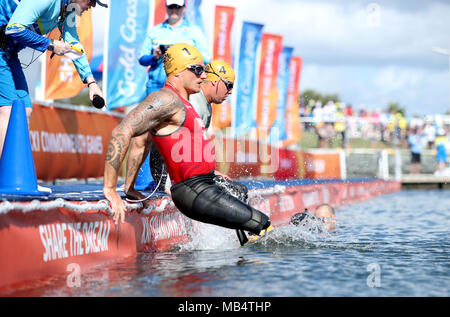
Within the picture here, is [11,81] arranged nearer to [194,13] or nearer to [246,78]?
[194,13]

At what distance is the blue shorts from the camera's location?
532 centimetres

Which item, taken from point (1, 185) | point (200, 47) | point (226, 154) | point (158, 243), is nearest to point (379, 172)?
point (226, 154)

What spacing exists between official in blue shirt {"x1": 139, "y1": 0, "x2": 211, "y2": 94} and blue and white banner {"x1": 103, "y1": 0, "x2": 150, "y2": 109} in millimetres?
5422

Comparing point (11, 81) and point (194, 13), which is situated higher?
point (194, 13)

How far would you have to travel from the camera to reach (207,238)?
6523 millimetres

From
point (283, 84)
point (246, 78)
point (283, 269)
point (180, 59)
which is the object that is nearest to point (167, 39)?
point (180, 59)

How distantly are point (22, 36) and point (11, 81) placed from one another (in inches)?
17.8

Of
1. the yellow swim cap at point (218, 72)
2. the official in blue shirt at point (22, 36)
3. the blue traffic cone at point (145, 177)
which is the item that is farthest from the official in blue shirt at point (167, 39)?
the official in blue shirt at point (22, 36)

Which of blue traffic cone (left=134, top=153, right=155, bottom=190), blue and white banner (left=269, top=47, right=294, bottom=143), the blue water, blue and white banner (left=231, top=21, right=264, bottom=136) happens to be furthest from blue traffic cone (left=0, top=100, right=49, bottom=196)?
blue and white banner (left=269, top=47, right=294, bottom=143)

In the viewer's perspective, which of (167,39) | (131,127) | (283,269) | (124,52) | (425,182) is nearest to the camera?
(131,127)

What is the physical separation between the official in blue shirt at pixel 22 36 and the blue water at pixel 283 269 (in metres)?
A: 1.75

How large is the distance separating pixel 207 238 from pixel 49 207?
7.95ft

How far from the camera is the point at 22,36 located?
5.15 meters
